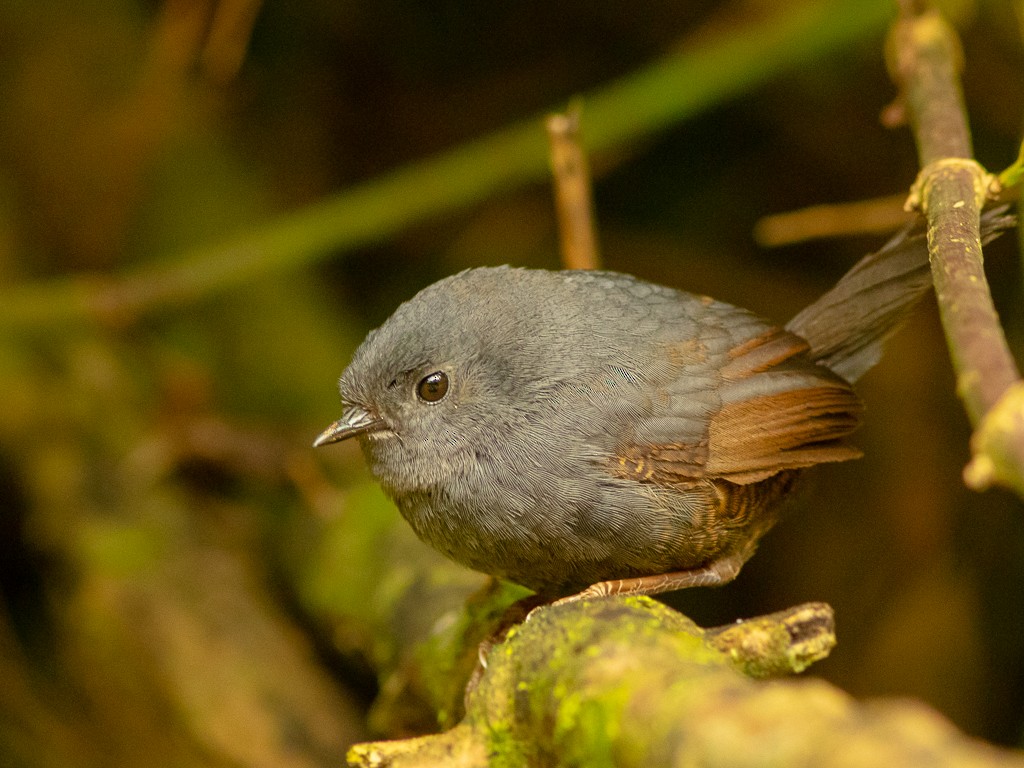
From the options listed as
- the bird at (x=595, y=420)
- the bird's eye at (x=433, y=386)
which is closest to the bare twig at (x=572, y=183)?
the bird at (x=595, y=420)

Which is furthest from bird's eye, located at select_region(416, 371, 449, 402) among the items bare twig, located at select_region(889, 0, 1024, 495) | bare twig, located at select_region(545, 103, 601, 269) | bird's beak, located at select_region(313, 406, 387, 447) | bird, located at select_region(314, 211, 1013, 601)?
bare twig, located at select_region(889, 0, 1024, 495)

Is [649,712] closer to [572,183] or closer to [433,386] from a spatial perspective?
[433,386]

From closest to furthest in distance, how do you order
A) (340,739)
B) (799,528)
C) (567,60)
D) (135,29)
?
(340,739) < (799,528) < (135,29) < (567,60)

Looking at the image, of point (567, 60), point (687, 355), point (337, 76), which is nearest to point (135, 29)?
point (337, 76)

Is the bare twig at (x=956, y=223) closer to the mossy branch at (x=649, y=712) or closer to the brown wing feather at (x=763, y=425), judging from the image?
the mossy branch at (x=649, y=712)

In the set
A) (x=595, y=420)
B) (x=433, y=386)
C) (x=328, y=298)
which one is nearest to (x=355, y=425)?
(x=433, y=386)

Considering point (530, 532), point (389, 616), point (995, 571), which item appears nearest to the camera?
point (530, 532)

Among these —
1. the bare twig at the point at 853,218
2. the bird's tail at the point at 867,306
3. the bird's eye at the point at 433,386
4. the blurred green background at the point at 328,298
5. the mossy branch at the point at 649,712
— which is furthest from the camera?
the blurred green background at the point at 328,298

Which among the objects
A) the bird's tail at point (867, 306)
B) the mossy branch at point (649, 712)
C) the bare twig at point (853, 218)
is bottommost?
the mossy branch at point (649, 712)

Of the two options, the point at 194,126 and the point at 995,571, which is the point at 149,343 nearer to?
the point at 194,126
